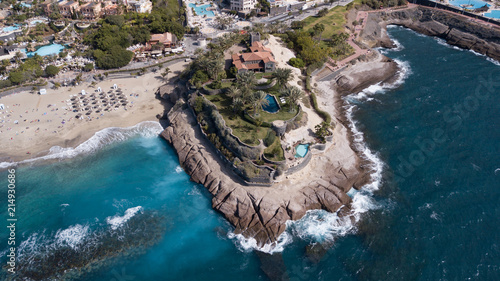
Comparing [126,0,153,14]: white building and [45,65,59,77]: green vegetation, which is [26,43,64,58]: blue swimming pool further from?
[126,0,153,14]: white building

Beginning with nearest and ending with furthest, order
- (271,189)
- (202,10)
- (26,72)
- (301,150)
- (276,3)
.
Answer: (271,189) < (301,150) < (26,72) < (276,3) < (202,10)

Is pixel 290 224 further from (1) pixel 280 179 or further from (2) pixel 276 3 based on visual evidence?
(2) pixel 276 3

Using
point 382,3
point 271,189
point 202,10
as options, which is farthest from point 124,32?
point 382,3

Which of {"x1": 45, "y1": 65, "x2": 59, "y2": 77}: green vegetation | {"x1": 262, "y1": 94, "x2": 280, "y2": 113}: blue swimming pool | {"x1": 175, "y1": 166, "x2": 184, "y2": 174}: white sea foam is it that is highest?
{"x1": 45, "y1": 65, "x2": 59, "y2": 77}: green vegetation

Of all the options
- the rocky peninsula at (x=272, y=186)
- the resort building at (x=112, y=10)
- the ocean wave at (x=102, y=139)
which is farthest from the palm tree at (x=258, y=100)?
the resort building at (x=112, y=10)

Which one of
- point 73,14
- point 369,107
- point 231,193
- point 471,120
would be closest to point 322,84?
point 369,107

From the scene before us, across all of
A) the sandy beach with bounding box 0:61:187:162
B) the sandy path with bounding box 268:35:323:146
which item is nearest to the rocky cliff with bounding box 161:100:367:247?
the sandy path with bounding box 268:35:323:146

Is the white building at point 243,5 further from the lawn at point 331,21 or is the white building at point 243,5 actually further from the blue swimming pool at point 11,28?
the blue swimming pool at point 11,28
